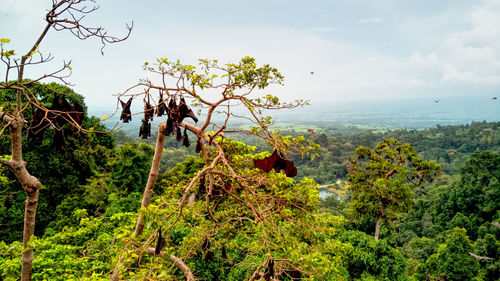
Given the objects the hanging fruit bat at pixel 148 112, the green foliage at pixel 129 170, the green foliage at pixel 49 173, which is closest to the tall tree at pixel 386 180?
the green foliage at pixel 129 170

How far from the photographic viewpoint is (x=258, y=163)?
234 centimetres

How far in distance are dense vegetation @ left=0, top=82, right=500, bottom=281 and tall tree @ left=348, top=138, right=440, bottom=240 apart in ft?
3.83

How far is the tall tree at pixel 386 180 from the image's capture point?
11.5 m

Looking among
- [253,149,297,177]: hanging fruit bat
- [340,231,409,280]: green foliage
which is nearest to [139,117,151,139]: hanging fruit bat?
[253,149,297,177]: hanging fruit bat

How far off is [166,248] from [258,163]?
5.38 feet

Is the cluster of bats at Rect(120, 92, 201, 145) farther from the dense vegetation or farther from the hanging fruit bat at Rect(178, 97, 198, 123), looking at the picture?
the dense vegetation

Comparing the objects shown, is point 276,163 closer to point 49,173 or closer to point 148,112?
point 148,112

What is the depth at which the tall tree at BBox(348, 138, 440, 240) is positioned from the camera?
11484mm

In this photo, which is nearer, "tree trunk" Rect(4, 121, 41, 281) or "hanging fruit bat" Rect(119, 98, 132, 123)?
"tree trunk" Rect(4, 121, 41, 281)

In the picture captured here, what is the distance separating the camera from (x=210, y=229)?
3.34 meters

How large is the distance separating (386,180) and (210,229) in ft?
35.9

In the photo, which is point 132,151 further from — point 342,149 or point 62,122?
point 342,149

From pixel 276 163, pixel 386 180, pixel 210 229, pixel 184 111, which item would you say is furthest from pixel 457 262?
pixel 184 111

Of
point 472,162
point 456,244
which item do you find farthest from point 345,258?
point 472,162
